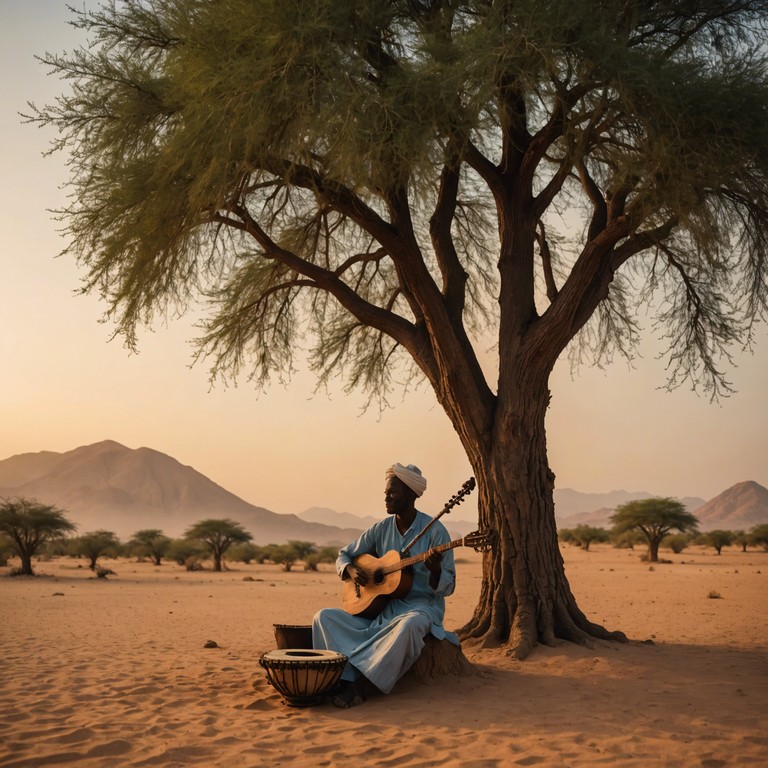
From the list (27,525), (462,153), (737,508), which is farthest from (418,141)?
(737,508)

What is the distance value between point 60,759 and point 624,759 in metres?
3.36

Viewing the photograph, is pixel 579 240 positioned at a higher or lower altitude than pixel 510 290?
higher

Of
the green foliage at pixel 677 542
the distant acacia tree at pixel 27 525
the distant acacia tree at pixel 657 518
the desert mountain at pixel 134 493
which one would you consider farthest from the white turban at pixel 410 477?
the desert mountain at pixel 134 493

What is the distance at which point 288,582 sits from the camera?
27.0 meters

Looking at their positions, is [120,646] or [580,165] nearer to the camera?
[580,165]

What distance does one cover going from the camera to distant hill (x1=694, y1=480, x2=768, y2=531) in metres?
150

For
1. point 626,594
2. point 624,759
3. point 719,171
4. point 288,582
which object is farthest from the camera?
point 288,582

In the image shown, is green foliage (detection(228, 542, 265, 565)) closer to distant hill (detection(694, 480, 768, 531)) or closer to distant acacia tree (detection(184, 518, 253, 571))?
distant acacia tree (detection(184, 518, 253, 571))

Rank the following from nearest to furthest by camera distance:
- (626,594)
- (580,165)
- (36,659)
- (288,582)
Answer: (36,659), (580,165), (626,594), (288,582)

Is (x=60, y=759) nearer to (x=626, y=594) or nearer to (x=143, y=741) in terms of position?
(x=143, y=741)

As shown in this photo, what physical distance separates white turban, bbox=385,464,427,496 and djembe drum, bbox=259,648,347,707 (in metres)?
1.58

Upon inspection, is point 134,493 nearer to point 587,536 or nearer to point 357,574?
point 587,536

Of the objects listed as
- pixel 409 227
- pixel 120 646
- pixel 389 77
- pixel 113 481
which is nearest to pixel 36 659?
pixel 120 646

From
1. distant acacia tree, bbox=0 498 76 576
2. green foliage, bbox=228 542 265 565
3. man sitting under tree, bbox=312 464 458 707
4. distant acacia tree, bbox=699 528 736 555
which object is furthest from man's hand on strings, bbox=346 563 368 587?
distant acacia tree, bbox=699 528 736 555
